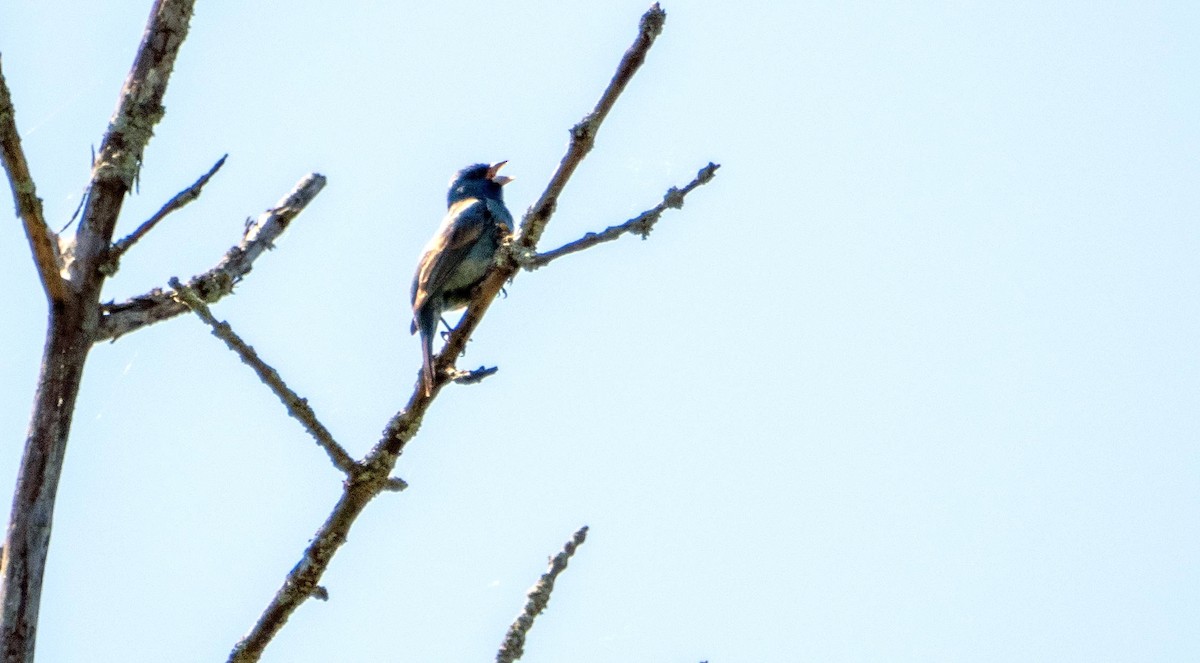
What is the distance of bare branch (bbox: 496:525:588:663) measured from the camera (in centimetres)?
324

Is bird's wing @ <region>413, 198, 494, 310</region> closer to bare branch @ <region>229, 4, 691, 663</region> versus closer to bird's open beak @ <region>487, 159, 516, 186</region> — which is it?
bird's open beak @ <region>487, 159, 516, 186</region>

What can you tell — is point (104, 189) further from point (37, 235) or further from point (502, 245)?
point (502, 245)

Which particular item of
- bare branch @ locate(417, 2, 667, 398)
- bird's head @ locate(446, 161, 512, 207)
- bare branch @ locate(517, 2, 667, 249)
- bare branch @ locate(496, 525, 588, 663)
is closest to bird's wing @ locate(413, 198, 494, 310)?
bird's head @ locate(446, 161, 512, 207)

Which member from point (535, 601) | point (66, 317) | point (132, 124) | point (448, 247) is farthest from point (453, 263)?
point (535, 601)

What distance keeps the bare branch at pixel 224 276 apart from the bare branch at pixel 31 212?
0.70ft

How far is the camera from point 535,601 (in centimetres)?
337

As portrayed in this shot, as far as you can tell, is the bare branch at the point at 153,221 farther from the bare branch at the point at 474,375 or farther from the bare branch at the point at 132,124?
the bare branch at the point at 474,375

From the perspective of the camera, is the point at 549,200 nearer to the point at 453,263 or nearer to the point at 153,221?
the point at 153,221

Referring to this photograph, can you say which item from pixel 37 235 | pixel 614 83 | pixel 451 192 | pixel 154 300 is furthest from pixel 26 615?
pixel 451 192

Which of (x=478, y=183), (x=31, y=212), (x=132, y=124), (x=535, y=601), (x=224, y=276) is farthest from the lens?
(x=478, y=183)

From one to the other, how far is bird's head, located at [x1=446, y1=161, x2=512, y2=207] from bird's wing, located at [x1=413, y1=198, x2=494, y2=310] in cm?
77

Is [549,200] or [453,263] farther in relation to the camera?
[453,263]

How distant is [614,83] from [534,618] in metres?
1.27

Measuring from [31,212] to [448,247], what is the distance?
13.8 feet
